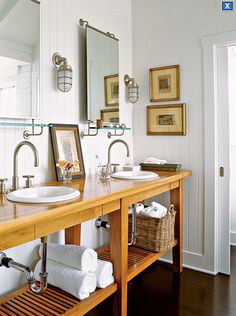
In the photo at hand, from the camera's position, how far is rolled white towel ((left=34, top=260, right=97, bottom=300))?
157cm

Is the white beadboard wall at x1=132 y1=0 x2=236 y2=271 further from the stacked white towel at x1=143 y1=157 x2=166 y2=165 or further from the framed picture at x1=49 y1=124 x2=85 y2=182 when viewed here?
the framed picture at x1=49 y1=124 x2=85 y2=182

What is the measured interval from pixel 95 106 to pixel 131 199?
91cm

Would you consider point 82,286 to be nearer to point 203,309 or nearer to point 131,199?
point 131,199

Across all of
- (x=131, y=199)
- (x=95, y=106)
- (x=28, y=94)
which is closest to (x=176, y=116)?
(x=95, y=106)

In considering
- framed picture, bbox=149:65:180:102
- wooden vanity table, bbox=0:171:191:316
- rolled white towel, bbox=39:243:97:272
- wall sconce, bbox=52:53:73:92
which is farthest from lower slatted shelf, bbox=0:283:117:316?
framed picture, bbox=149:65:180:102

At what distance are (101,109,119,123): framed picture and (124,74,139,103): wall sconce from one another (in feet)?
0.88

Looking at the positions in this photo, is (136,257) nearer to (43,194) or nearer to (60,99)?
(43,194)

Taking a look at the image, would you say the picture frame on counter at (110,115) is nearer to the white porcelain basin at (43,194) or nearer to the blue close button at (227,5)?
the white porcelain basin at (43,194)

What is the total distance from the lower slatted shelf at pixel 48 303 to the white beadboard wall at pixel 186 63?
3.84 feet

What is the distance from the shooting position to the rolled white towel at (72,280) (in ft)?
5.15

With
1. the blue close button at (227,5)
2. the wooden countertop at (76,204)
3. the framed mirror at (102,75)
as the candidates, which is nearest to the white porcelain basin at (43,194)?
the wooden countertop at (76,204)

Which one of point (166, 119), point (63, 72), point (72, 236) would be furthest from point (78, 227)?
point (166, 119)

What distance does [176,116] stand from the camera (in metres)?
2.69

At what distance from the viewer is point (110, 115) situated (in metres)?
2.56
